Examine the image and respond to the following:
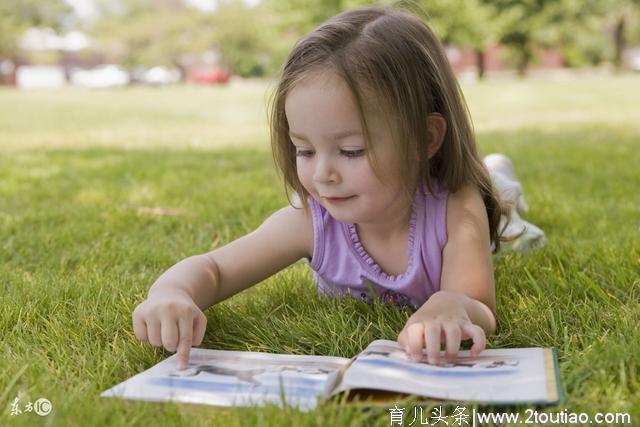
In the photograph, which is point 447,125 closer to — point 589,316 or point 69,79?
point 589,316

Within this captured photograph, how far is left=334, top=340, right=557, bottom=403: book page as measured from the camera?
139 cm

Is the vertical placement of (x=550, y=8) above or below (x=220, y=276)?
below

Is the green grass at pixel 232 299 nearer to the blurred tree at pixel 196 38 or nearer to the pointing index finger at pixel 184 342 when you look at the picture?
the pointing index finger at pixel 184 342

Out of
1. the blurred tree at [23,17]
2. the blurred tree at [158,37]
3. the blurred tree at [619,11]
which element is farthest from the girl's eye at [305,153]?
the blurred tree at [158,37]

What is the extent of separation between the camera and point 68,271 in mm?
2541

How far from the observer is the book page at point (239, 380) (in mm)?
1400

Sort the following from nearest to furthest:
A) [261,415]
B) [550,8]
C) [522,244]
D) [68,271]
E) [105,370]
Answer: [261,415] → [105,370] → [68,271] → [522,244] → [550,8]

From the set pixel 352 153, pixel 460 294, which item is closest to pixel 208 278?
pixel 352 153

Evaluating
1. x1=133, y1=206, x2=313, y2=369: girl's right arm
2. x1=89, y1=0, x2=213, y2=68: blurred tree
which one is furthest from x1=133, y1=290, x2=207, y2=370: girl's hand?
x1=89, y1=0, x2=213, y2=68: blurred tree

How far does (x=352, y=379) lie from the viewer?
1413 mm

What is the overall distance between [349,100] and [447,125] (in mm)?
336

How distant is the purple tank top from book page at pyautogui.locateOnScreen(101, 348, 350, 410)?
1.57 feet

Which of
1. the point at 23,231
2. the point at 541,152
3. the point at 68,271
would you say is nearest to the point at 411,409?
the point at 68,271

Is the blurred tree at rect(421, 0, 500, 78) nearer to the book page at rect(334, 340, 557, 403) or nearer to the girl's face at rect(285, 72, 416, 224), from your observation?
the girl's face at rect(285, 72, 416, 224)
